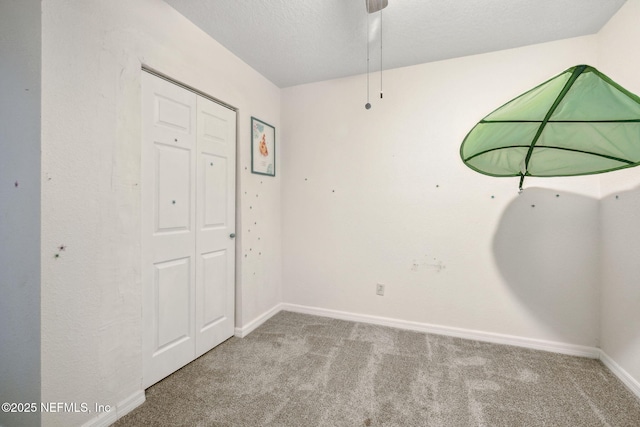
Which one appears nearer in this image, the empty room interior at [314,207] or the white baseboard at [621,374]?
the empty room interior at [314,207]

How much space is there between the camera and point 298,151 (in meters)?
2.94

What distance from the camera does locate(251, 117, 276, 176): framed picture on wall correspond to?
8.39ft

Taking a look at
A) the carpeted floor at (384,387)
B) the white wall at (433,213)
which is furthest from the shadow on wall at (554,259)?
the carpeted floor at (384,387)

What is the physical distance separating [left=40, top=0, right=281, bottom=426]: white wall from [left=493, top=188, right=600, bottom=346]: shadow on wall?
271cm

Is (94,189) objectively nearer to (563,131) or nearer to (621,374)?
(563,131)

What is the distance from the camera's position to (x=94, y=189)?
4.45 ft

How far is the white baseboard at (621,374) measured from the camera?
5.36 ft

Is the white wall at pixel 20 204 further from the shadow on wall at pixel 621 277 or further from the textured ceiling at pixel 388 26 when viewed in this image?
the shadow on wall at pixel 621 277

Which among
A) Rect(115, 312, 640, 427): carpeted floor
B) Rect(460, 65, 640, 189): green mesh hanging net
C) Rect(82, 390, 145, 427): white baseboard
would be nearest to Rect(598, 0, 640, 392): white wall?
Rect(115, 312, 640, 427): carpeted floor

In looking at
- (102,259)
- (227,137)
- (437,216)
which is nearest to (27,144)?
(102,259)

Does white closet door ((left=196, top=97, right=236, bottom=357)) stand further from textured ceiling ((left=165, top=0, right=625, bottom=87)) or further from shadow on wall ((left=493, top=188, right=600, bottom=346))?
shadow on wall ((left=493, top=188, right=600, bottom=346))

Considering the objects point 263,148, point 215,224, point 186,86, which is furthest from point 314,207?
point 186,86

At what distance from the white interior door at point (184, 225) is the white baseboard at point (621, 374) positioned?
9.08 feet

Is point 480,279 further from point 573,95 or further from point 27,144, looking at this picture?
point 27,144
